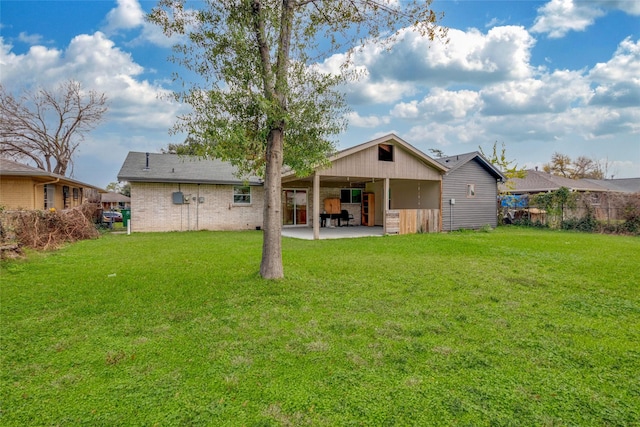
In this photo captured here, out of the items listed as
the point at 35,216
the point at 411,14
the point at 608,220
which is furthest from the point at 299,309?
the point at 608,220

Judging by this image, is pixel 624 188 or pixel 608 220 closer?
pixel 608 220

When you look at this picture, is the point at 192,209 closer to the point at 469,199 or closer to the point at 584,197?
the point at 469,199

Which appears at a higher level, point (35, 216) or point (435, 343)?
point (35, 216)

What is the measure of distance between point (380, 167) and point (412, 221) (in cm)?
289

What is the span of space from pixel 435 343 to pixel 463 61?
12.6 m

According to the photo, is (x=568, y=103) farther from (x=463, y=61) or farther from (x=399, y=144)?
(x=399, y=144)

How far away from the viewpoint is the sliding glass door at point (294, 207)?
17.2 metres

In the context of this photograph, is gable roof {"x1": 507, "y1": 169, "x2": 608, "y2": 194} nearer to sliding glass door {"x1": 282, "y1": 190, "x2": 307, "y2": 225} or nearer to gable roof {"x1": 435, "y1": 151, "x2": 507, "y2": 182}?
gable roof {"x1": 435, "y1": 151, "x2": 507, "y2": 182}

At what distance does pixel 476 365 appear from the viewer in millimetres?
2887

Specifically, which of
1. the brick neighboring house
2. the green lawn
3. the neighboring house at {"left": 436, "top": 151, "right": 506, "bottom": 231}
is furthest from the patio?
the green lawn

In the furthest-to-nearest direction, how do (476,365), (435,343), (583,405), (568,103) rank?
(568,103) < (435,343) < (476,365) < (583,405)

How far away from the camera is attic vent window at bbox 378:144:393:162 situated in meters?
13.8

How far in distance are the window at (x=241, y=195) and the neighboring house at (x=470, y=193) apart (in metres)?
9.81

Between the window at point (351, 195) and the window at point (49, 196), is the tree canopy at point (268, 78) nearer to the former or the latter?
the window at point (351, 195)
